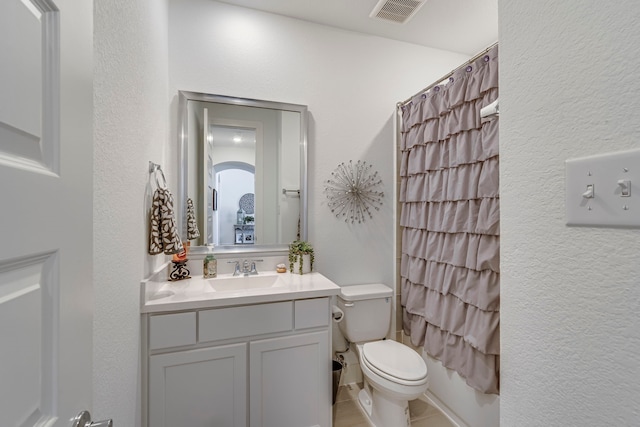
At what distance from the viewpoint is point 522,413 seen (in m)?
0.58

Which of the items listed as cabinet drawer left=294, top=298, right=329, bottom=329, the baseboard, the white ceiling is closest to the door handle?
cabinet drawer left=294, top=298, right=329, bottom=329

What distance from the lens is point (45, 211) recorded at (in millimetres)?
394

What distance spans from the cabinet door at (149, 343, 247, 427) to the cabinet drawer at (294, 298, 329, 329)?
0.31 m

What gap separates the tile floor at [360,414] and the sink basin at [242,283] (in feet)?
3.10

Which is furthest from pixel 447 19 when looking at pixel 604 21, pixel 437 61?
pixel 604 21

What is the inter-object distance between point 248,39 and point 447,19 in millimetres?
1428

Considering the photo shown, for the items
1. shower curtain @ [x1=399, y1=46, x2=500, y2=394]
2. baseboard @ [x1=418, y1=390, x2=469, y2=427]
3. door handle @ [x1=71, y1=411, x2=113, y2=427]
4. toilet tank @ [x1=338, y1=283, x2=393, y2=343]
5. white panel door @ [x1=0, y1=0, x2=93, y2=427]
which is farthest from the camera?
toilet tank @ [x1=338, y1=283, x2=393, y2=343]

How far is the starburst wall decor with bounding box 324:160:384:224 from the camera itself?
2125mm

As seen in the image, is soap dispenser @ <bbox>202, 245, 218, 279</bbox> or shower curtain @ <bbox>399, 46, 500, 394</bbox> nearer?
shower curtain @ <bbox>399, 46, 500, 394</bbox>

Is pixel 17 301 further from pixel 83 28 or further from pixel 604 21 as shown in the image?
pixel 604 21

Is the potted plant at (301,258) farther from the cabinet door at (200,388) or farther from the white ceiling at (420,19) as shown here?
the white ceiling at (420,19)

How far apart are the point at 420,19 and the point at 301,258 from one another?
1918 millimetres

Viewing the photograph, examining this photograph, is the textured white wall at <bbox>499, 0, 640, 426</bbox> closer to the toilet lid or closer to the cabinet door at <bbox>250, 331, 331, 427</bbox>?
the toilet lid

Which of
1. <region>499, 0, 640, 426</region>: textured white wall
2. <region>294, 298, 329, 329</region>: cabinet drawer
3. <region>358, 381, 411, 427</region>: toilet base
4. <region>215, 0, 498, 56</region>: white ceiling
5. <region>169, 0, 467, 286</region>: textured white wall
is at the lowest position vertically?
<region>358, 381, 411, 427</region>: toilet base
